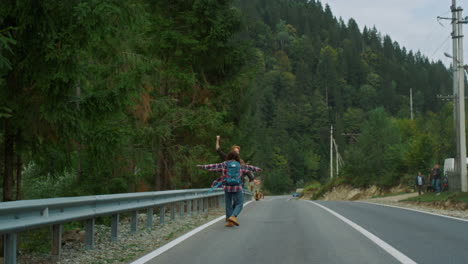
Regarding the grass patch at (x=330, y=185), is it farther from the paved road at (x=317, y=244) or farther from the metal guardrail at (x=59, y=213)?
the metal guardrail at (x=59, y=213)

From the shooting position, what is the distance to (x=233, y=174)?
1222 centimetres

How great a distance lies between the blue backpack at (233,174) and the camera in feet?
39.9

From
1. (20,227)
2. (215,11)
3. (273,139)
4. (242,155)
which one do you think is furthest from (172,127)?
(273,139)

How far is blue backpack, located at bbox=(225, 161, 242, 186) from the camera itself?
12148 millimetres

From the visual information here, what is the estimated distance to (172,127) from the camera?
21.3 m

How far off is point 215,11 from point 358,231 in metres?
14.3

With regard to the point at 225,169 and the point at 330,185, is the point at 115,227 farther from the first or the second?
the point at 330,185

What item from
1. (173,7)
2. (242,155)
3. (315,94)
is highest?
(315,94)

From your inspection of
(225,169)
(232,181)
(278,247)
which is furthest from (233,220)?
(278,247)

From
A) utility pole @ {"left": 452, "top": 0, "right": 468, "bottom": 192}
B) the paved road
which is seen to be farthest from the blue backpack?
utility pole @ {"left": 452, "top": 0, "right": 468, "bottom": 192}

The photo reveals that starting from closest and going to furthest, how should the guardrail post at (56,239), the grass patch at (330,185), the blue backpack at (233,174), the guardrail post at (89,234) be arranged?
the guardrail post at (56,239)
the guardrail post at (89,234)
the blue backpack at (233,174)
the grass patch at (330,185)

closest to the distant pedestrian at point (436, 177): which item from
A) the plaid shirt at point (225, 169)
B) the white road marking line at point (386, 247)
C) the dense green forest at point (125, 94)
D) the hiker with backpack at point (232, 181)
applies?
the dense green forest at point (125, 94)

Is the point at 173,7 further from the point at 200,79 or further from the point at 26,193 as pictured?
the point at 26,193

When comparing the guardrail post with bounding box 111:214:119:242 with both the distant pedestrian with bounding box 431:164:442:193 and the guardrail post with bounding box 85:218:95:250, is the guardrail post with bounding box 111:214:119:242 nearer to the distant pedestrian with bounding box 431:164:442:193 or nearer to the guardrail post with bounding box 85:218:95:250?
the guardrail post with bounding box 85:218:95:250
